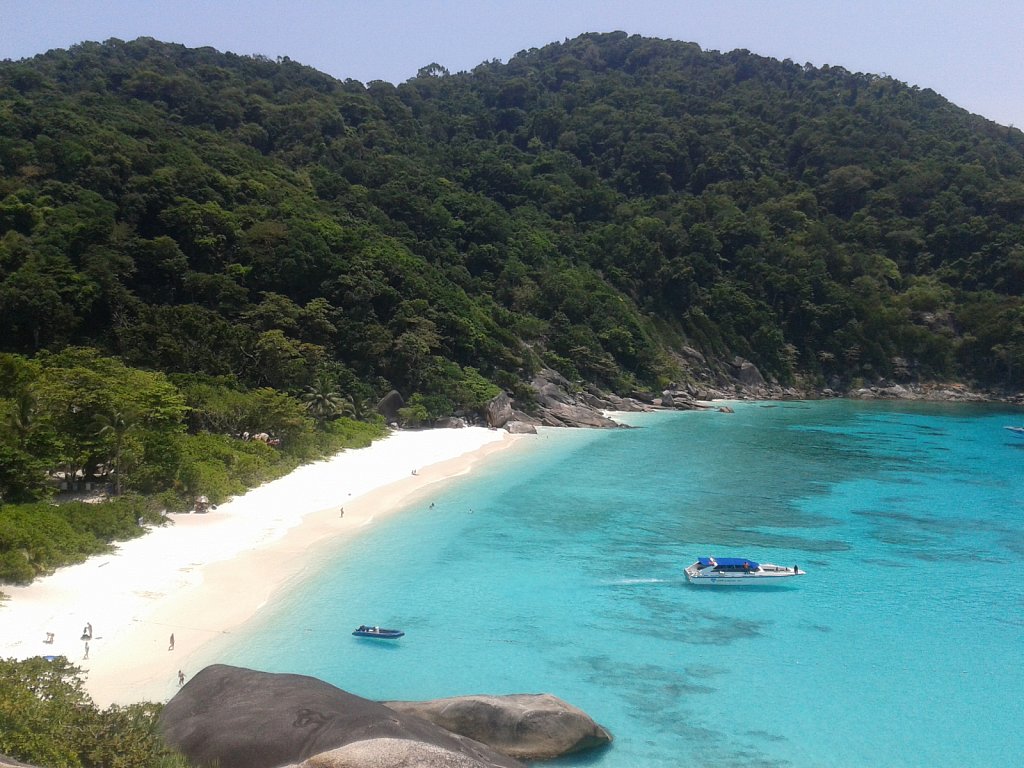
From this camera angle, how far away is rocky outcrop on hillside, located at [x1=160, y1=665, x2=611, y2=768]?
26.7 feet

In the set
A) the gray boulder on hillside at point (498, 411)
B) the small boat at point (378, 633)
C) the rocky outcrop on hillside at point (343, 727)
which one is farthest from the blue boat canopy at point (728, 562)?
the gray boulder on hillside at point (498, 411)

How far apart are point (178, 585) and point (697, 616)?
13374mm

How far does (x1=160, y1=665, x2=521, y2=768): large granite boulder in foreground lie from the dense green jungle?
860cm

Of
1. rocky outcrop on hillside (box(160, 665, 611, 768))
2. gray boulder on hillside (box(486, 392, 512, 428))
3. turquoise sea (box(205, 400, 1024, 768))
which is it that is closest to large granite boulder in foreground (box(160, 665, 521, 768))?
rocky outcrop on hillside (box(160, 665, 611, 768))

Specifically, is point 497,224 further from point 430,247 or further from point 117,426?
point 117,426

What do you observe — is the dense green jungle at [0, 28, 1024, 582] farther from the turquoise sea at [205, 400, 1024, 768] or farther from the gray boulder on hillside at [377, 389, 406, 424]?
the turquoise sea at [205, 400, 1024, 768]

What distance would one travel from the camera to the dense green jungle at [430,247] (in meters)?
31.8

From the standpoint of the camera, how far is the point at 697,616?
18891mm

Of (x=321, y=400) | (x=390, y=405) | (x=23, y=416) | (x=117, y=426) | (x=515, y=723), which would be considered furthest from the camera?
(x=390, y=405)

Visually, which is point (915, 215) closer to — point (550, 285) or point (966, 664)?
point (550, 285)

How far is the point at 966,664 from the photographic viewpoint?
16688mm

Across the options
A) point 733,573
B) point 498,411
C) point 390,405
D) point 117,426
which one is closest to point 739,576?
point 733,573

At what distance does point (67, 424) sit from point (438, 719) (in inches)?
681

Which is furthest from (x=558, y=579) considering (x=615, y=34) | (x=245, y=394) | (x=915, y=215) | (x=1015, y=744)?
(x=615, y=34)
